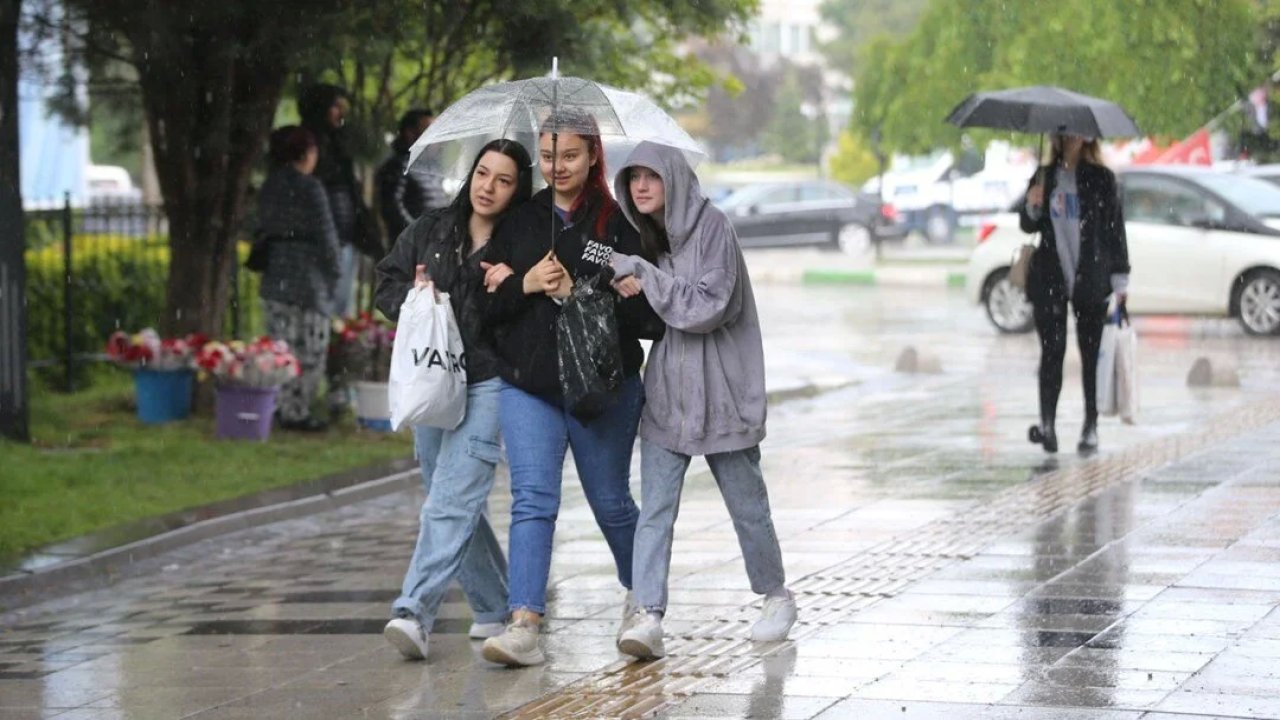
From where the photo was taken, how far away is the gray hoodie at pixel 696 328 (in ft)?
23.6

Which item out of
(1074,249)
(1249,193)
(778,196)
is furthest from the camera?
(778,196)

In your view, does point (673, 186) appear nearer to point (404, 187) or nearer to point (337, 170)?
point (404, 187)

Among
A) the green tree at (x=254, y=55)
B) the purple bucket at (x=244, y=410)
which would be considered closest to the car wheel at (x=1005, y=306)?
the green tree at (x=254, y=55)

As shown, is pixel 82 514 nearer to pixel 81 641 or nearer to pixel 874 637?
pixel 81 641

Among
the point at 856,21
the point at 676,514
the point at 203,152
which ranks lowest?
the point at 676,514

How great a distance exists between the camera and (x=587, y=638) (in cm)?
778

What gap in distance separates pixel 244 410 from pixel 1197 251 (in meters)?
11.1

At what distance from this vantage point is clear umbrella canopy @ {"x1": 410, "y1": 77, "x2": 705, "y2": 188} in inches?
284

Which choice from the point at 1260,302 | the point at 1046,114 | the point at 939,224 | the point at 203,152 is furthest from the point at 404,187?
the point at 939,224

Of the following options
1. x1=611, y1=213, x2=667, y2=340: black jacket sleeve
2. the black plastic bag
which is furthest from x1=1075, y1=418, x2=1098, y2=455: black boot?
the black plastic bag

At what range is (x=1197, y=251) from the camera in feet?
70.6

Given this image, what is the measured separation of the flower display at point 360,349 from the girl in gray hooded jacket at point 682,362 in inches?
265

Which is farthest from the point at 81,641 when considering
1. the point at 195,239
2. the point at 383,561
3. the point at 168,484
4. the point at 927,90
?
the point at 927,90

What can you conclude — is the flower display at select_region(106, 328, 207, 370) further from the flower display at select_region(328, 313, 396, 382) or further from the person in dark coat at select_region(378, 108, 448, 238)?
the person in dark coat at select_region(378, 108, 448, 238)
